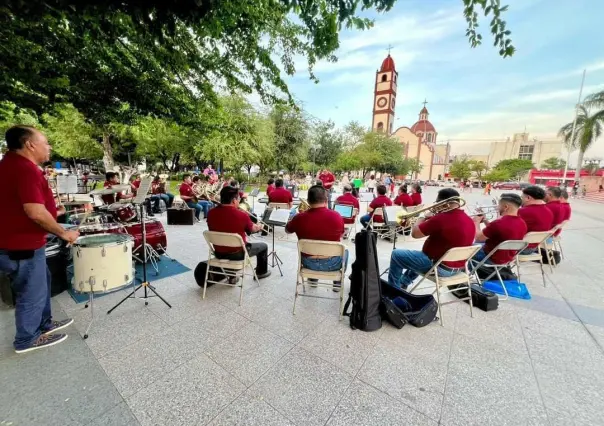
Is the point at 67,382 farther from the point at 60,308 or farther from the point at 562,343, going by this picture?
the point at 562,343

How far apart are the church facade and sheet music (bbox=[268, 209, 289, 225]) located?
45369 millimetres

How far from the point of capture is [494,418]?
165 cm

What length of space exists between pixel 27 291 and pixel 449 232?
392cm

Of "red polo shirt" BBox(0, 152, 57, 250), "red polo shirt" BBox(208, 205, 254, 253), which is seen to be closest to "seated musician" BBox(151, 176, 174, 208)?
"red polo shirt" BBox(208, 205, 254, 253)

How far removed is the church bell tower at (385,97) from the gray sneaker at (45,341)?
56.4m

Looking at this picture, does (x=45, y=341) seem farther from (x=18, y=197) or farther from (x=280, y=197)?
(x=280, y=197)

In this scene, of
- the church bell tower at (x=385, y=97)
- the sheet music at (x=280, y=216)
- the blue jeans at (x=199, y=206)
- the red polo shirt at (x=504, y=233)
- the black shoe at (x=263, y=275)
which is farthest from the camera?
the church bell tower at (x=385, y=97)

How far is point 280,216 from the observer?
11.6 feet

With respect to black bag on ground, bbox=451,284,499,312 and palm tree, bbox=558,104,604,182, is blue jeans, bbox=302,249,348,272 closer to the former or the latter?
black bag on ground, bbox=451,284,499,312

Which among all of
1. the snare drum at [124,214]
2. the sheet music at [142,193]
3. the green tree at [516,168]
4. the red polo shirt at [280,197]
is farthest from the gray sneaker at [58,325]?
the green tree at [516,168]

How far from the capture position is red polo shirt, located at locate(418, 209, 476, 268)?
2686 mm

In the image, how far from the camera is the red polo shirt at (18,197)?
1.86 metres

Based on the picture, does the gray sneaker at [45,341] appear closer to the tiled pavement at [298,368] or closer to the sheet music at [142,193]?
the tiled pavement at [298,368]

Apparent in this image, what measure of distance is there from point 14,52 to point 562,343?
678cm
